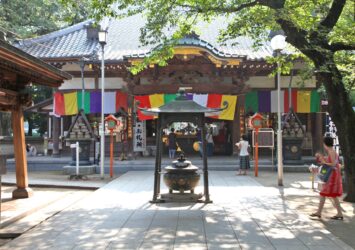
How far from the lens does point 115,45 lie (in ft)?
72.0

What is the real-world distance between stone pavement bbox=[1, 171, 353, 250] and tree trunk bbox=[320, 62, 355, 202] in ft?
5.72

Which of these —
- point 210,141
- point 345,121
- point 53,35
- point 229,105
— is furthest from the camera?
point 53,35

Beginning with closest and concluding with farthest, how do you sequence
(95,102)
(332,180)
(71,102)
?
(332,180), (95,102), (71,102)

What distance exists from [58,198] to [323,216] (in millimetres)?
6863

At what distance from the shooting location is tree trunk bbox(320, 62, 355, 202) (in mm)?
10641

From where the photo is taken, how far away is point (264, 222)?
26.7 feet

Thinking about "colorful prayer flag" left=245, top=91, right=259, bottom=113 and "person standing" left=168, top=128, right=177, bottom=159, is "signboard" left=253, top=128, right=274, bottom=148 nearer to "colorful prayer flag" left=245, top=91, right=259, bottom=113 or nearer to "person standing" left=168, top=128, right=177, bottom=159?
"colorful prayer flag" left=245, top=91, right=259, bottom=113

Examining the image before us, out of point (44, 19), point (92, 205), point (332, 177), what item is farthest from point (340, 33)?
point (44, 19)

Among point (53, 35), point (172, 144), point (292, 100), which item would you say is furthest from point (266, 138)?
point (53, 35)

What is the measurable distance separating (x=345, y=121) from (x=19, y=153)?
27.5 ft

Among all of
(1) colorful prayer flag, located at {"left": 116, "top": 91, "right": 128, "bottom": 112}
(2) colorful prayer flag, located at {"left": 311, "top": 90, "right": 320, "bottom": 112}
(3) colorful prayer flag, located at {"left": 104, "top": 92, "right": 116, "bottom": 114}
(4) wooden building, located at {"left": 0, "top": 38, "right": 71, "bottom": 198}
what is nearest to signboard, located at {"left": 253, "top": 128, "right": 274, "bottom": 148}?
(2) colorful prayer flag, located at {"left": 311, "top": 90, "right": 320, "bottom": 112}

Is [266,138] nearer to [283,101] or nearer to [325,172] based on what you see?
[283,101]

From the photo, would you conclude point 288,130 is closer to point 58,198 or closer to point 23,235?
point 58,198

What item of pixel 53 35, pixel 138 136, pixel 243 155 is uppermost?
pixel 53 35
